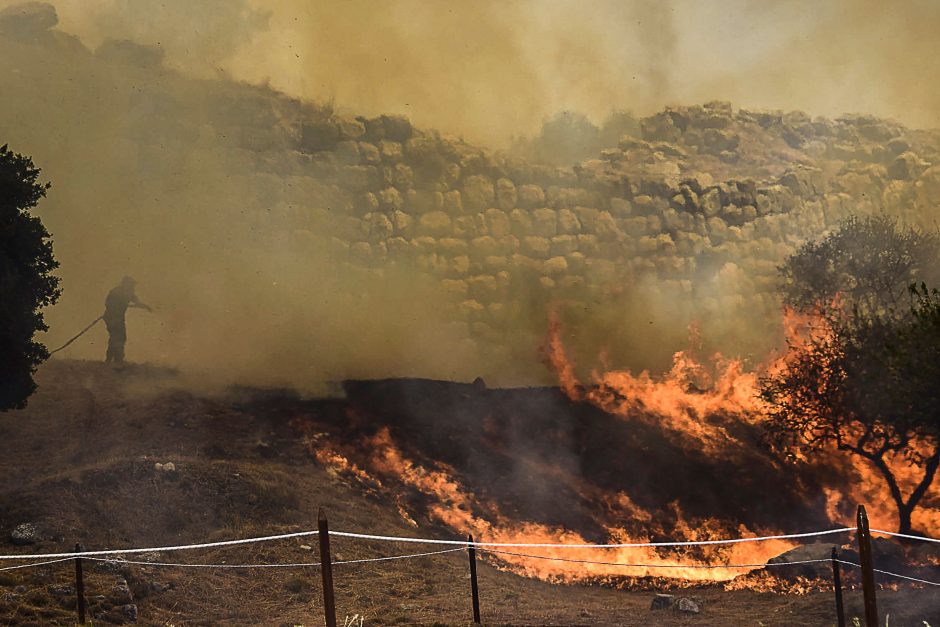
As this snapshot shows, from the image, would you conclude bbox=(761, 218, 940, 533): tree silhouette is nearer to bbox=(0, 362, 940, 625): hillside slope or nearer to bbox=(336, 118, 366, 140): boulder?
bbox=(0, 362, 940, 625): hillside slope

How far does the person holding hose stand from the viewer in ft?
94.3

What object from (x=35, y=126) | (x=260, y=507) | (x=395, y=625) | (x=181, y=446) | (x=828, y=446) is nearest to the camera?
(x=395, y=625)

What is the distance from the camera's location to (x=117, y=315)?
28.8 metres

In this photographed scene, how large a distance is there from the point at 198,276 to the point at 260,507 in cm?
863

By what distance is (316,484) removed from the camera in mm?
26828

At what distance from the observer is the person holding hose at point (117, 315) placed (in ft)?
94.3

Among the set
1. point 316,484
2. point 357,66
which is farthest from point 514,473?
point 357,66

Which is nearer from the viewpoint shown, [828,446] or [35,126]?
[35,126]

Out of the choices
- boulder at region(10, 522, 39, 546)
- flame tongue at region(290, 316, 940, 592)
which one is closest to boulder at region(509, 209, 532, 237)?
flame tongue at region(290, 316, 940, 592)

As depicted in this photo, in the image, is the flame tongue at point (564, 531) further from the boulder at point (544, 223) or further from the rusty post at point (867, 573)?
the rusty post at point (867, 573)

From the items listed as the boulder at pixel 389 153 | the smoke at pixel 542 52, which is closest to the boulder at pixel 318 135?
the smoke at pixel 542 52

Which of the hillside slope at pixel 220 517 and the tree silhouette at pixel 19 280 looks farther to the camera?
the tree silhouette at pixel 19 280

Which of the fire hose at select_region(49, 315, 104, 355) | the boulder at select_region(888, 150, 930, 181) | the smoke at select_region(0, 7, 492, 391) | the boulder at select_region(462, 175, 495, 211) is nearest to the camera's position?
the fire hose at select_region(49, 315, 104, 355)

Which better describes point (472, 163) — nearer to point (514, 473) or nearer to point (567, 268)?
point (567, 268)
